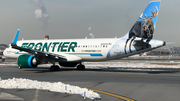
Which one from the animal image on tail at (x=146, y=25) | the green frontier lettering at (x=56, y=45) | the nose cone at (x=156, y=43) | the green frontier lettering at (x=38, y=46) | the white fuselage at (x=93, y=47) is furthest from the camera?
the green frontier lettering at (x=38, y=46)

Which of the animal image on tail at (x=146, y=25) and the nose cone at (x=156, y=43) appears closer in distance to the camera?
the nose cone at (x=156, y=43)

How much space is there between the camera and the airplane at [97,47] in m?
22.7

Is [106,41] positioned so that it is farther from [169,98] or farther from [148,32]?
[169,98]

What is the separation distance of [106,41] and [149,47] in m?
5.35

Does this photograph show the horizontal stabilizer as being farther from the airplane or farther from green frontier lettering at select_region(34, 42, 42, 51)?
green frontier lettering at select_region(34, 42, 42, 51)

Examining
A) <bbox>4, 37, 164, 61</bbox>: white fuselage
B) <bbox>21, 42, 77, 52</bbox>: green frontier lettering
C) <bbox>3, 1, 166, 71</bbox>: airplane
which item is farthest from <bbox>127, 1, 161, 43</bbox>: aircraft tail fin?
<bbox>21, 42, 77, 52</bbox>: green frontier lettering

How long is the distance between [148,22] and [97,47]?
6.61m

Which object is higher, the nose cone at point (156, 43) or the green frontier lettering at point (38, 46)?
the green frontier lettering at point (38, 46)

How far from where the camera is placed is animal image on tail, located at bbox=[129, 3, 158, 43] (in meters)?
22.8

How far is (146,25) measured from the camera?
23.1 meters

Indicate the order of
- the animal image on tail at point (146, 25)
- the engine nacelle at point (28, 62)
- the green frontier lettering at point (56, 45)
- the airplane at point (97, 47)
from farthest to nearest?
the green frontier lettering at point (56, 45) < the engine nacelle at point (28, 62) < the animal image on tail at point (146, 25) < the airplane at point (97, 47)

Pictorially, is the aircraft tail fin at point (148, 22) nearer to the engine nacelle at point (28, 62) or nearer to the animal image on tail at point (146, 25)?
the animal image on tail at point (146, 25)

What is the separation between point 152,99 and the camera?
952 centimetres

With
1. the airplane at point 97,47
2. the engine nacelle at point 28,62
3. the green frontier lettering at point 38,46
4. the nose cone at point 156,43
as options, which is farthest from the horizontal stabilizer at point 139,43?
the green frontier lettering at point 38,46
